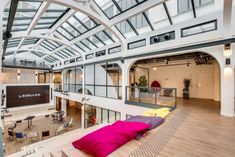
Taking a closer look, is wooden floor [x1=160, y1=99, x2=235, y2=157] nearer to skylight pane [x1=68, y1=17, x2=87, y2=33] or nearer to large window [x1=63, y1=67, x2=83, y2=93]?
skylight pane [x1=68, y1=17, x2=87, y2=33]

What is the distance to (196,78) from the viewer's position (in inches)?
406

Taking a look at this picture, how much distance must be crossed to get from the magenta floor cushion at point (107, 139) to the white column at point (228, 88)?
376 centimetres

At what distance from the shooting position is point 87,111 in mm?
12727

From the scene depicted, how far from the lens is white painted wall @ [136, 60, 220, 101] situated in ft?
30.7

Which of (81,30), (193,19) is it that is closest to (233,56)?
(193,19)

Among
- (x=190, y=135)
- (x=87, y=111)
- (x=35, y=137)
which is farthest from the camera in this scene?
(x=87, y=111)

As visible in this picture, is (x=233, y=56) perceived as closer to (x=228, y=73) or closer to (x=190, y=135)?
(x=228, y=73)

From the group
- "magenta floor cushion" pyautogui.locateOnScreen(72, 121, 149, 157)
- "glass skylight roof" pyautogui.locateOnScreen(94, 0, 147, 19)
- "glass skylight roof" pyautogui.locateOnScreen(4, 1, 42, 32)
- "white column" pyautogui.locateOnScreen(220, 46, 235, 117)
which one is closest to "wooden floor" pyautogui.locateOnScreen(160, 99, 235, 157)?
"white column" pyautogui.locateOnScreen(220, 46, 235, 117)

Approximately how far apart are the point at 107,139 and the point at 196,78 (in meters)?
9.59

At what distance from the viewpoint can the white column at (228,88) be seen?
5141mm

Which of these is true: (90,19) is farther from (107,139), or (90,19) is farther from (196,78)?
(196,78)

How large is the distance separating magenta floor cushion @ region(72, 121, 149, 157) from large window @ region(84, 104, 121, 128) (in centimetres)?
584

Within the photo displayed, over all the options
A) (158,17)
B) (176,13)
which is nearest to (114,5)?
A: (158,17)

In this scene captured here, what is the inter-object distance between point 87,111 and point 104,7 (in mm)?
8887
